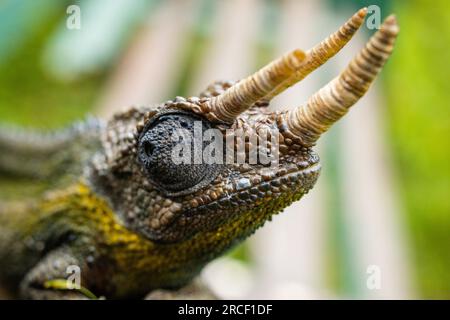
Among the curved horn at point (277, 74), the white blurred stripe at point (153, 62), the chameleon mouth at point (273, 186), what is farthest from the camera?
the white blurred stripe at point (153, 62)

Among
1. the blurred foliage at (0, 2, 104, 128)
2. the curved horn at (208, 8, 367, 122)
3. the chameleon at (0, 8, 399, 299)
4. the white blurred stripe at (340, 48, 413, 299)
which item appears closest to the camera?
the curved horn at (208, 8, 367, 122)

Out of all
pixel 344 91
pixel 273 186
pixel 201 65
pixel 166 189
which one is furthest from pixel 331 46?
pixel 201 65

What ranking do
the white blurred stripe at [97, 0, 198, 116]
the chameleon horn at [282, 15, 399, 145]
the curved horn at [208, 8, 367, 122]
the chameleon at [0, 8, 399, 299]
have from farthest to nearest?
1. the white blurred stripe at [97, 0, 198, 116]
2. the chameleon at [0, 8, 399, 299]
3. the curved horn at [208, 8, 367, 122]
4. the chameleon horn at [282, 15, 399, 145]

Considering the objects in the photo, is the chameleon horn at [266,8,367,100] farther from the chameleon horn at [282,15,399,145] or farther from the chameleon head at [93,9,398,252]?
the chameleon horn at [282,15,399,145]

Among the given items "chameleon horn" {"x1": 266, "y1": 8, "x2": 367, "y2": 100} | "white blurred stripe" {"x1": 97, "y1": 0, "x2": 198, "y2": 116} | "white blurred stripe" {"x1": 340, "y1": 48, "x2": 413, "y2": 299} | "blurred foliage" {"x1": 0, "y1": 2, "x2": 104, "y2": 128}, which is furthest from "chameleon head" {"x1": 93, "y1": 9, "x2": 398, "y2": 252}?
"blurred foliage" {"x1": 0, "y1": 2, "x2": 104, "y2": 128}

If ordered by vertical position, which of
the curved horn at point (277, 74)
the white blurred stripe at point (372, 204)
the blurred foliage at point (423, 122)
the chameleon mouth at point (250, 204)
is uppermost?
the blurred foliage at point (423, 122)

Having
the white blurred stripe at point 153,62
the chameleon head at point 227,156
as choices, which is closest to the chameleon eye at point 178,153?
the chameleon head at point 227,156

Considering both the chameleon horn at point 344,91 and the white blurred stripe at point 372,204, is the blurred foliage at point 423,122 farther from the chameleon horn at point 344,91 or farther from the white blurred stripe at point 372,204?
the chameleon horn at point 344,91
